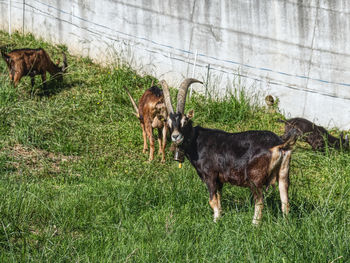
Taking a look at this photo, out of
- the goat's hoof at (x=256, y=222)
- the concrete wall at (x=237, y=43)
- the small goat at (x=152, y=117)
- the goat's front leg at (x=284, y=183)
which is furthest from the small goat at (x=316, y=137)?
the goat's hoof at (x=256, y=222)

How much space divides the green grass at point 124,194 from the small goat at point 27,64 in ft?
0.89

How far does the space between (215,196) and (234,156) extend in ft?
1.80

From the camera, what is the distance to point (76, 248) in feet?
17.8

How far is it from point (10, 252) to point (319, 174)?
5.01 m

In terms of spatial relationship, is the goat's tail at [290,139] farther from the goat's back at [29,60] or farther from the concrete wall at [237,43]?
the goat's back at [29,60]

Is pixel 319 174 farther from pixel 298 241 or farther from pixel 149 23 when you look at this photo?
pixel 149 23

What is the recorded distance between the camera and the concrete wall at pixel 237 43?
1034 centimetres

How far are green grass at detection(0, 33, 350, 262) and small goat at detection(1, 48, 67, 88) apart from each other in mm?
271

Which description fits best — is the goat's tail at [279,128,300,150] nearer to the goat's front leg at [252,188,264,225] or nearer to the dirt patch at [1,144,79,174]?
the goat's front leg at [252,188,264,225]

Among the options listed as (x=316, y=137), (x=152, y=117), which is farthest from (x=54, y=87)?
(x=316, y=137)

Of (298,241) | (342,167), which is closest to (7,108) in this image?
(342,167)

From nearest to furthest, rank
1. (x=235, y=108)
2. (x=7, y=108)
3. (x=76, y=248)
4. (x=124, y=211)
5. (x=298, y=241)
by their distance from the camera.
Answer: (x=298, y=241)
(x=76, y=248)
(x=124, y=211)
(x=7, y=108)
(x=235, y=108)

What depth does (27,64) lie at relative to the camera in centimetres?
1164

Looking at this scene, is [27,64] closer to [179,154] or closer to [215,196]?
[179,154]
